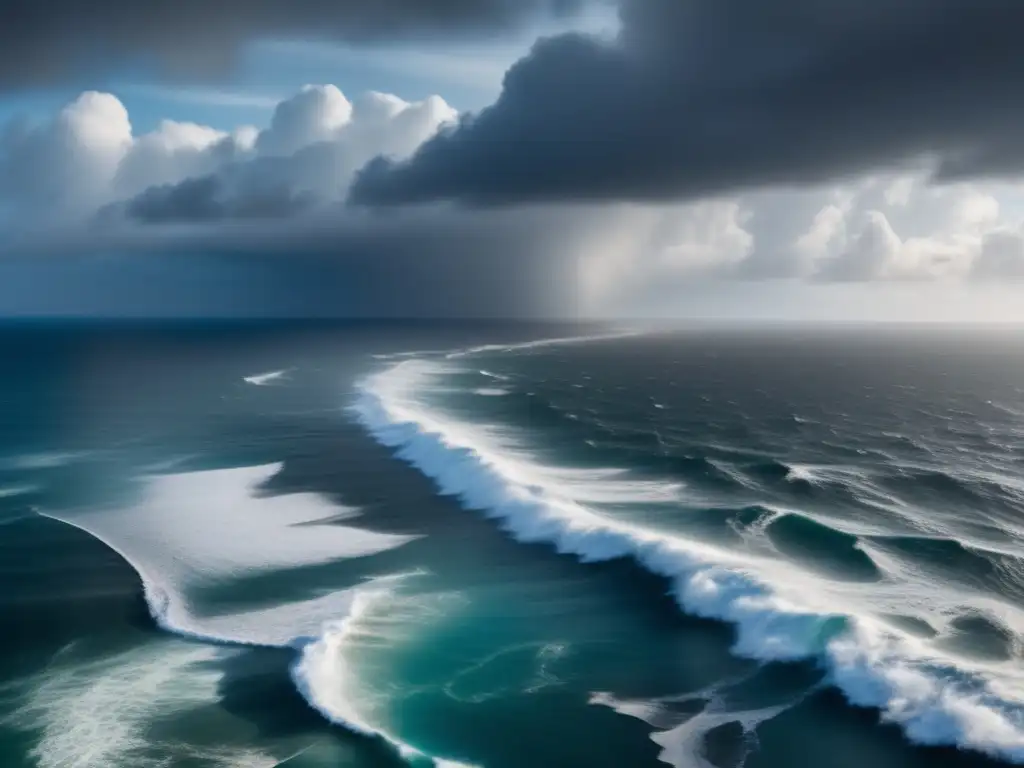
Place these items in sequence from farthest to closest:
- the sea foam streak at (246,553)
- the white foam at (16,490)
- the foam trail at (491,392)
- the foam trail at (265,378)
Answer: the foam trail at (265,378) → the foam trail at (491,392) → the white foam at (16,490) → the sea foam streak at (246,553)

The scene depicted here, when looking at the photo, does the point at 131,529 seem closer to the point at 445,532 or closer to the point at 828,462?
the point at 445,532

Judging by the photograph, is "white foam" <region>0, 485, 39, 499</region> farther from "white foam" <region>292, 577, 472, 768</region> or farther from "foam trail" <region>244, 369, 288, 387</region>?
"foam trail" <region>244, 369, 288, 387</region>

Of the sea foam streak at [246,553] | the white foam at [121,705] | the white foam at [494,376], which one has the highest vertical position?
the white foam at [494,376]

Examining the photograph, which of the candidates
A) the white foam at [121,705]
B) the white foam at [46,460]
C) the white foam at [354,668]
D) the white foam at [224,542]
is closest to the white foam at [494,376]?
the white foam at [46,460]

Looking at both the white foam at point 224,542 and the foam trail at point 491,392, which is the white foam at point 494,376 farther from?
the white foam at point 224,542

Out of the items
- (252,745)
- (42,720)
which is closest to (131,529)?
(42,720)

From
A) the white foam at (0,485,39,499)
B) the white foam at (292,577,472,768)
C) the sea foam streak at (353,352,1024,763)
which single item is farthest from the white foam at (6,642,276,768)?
the white foam at (0,485,39,499)

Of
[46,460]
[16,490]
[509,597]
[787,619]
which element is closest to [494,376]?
[46,460]
